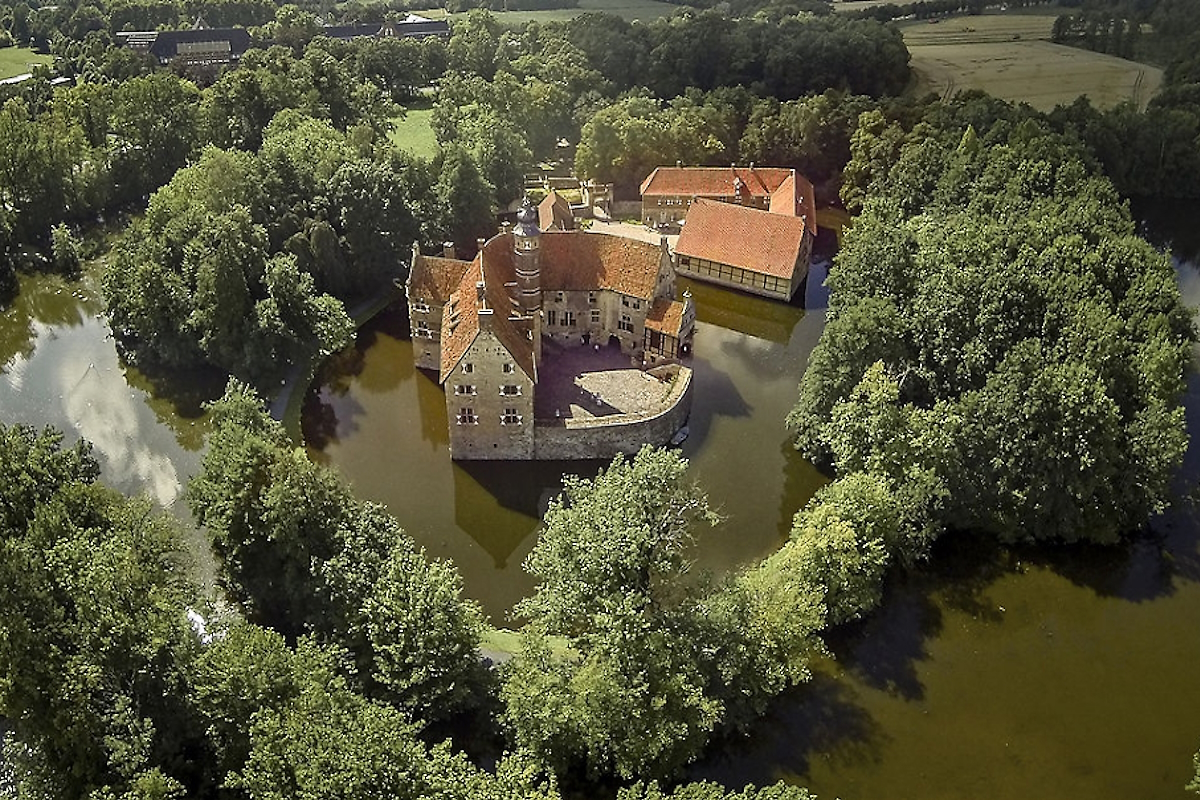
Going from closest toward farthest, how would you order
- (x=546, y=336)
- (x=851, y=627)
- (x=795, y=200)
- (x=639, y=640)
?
(x=639, y=640) → (x=851, y=627) → (x=546, y=336) → (x=795, y=200)

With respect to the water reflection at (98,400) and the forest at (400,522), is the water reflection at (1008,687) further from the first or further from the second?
the water reflection at (98,400)

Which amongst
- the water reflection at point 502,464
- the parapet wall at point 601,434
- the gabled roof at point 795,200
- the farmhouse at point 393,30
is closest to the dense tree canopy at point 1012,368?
the water reflection at point 502,464

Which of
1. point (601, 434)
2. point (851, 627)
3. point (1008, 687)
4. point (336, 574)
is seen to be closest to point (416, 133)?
point (601, 434)

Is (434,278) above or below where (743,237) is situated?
above

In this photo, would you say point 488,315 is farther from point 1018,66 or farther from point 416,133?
point 1018,66

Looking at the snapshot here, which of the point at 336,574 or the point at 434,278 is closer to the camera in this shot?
the point at 336,574

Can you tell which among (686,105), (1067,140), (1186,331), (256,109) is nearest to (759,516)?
Result: (1186,331)

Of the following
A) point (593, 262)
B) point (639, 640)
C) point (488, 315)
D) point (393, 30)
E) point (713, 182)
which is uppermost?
point (488, 315)

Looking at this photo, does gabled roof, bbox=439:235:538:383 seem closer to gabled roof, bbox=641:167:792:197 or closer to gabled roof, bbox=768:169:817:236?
gabled roof, bbox=641:167:792:197
